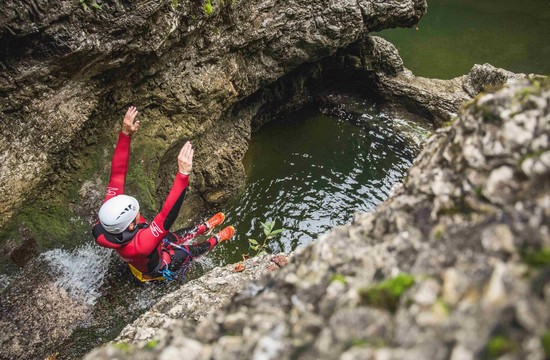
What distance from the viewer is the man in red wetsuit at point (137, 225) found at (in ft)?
17.5

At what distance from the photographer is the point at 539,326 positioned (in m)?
1.45

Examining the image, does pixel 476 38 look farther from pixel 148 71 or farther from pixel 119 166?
pixel 119 166

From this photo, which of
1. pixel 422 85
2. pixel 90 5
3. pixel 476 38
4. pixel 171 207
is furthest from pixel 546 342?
pixel 476 38

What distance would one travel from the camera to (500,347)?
146 cm

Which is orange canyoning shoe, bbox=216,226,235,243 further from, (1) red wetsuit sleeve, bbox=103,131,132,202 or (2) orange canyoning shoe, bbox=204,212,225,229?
(1) red wetsuit sleeve, bbox=103,131,132,202

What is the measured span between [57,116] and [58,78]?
599 mm

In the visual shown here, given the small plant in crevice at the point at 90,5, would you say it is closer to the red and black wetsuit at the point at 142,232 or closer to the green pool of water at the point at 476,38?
the red and black wetsuit at the point at 142,232

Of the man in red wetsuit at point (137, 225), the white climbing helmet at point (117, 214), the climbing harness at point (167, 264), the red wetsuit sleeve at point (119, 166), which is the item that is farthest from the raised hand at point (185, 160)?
the climbing harness at point (167, 264)

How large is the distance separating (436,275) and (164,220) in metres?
4.14

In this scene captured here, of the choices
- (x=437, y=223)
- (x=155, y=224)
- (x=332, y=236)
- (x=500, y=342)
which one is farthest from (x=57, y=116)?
(x=500, y=342)

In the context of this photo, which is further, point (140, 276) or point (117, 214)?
point (140, 276)

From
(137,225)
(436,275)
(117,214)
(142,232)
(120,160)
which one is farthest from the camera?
(120,160)

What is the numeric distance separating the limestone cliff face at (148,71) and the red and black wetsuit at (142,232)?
1059 mm

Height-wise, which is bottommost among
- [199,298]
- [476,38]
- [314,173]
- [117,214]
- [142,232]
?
[314,173]
